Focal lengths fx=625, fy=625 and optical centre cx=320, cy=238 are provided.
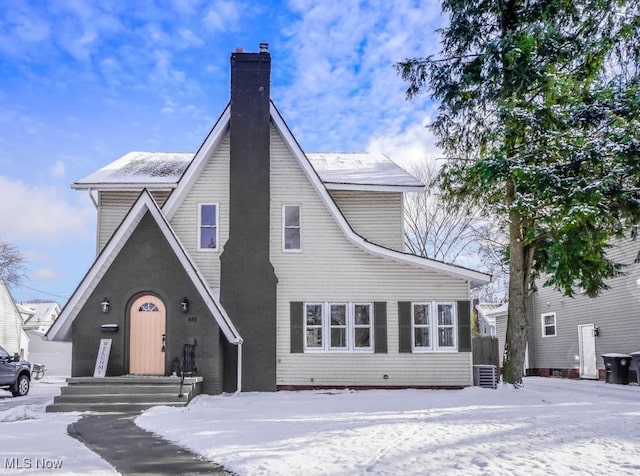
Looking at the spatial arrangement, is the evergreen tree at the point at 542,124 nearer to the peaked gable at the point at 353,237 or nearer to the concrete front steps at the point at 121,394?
the peaked gable at the point at 353,237

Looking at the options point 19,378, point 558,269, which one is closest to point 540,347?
point 558,269

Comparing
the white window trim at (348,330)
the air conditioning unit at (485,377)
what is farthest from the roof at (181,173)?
the air conditioning unit at (485,377)

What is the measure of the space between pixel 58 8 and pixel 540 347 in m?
23.9

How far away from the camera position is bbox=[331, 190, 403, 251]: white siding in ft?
59.9

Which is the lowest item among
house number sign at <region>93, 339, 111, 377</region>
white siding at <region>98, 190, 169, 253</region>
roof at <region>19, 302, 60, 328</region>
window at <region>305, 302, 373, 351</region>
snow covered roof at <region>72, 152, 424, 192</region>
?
house number sign at <region>93, 339, 111, 377</region>

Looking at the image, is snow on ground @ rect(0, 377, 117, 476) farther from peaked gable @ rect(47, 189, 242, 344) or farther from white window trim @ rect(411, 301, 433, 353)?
white window trim @ rect(411, 301, 433, 353)

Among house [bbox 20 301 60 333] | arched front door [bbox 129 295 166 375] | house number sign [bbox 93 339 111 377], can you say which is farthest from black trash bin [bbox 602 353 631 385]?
house [bbox 20 301 60 333]

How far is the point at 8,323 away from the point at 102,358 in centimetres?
2622

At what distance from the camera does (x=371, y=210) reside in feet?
60.3

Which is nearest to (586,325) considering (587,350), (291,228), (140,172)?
(587,350)

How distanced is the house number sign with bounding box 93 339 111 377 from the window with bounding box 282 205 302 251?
207 inches

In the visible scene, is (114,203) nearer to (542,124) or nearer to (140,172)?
(140,172)

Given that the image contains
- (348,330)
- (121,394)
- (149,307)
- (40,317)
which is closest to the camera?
(121,394)

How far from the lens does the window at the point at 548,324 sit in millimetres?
27203
